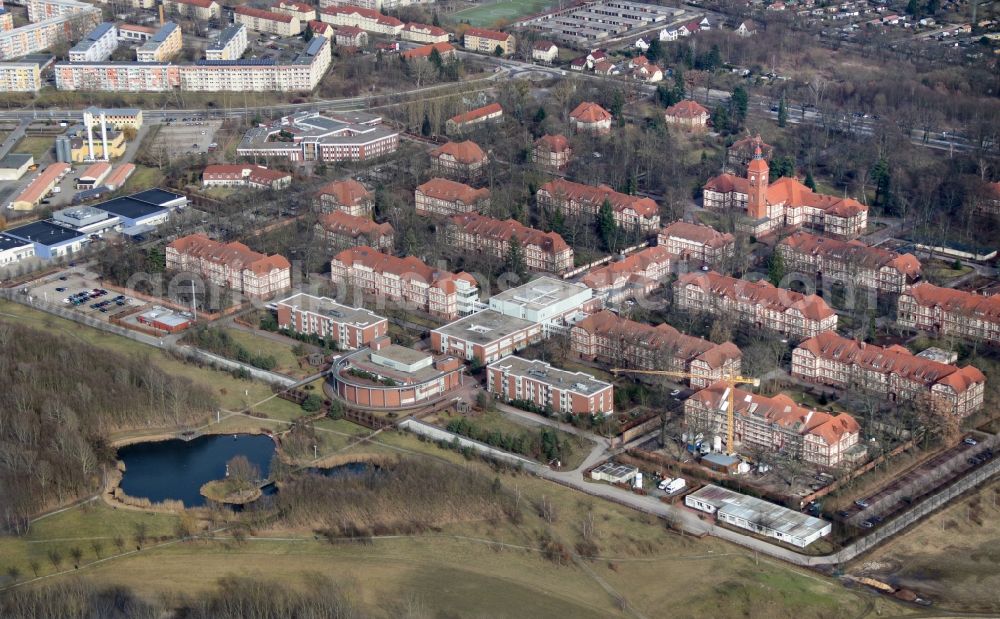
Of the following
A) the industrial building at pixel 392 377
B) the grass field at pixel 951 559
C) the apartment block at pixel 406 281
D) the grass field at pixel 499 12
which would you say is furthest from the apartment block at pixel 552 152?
the grass field at pixel 951 559

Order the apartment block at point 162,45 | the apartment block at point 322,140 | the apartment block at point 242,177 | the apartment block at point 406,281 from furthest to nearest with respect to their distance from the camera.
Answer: the apartment block at point 162,45
the apartment block at point 322,140
the apartment block at point 242,177
the apartment block at point 406,281

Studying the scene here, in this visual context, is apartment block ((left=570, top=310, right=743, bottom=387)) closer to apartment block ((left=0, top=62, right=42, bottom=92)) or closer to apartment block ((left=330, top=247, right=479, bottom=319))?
apartment block ((left=330, top=247, right=479, bottom=319))

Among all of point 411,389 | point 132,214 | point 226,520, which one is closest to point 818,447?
point 411,389

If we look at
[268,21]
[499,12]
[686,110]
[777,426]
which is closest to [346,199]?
[686,110]

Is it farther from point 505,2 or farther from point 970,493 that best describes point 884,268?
point 505,2

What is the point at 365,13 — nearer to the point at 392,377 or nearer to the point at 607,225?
the point at 607,225

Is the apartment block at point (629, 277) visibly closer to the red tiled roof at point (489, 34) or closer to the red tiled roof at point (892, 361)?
the red tiled roof at point (892, 361)
